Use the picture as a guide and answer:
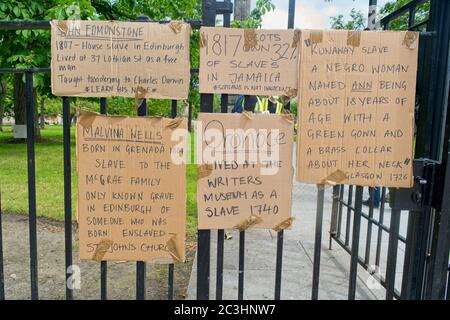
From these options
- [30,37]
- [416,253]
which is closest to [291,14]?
[416,253]

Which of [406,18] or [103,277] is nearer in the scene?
[103,277]

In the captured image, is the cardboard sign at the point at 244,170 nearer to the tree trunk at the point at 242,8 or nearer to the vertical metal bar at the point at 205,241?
the vertical metal bar at the point at 205,241

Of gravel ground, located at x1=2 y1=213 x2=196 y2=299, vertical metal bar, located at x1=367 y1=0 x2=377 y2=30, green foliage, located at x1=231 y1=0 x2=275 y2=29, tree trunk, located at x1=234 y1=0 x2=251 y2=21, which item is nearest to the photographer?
vertical metal bar, located at x1=367 y1=0 x2=377 y2=30

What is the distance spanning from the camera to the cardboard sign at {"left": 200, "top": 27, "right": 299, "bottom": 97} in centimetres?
170

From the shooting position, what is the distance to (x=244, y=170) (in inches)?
70.6

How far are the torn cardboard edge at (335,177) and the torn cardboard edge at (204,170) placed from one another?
554 millimetres

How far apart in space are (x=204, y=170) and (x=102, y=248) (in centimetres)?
65

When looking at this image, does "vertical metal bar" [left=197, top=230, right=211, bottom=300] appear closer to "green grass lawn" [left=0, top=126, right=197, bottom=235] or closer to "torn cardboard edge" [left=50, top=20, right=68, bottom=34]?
"torn cardboard edge" [left=50, top=20, right=68, bottom=34]

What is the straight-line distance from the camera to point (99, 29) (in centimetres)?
171

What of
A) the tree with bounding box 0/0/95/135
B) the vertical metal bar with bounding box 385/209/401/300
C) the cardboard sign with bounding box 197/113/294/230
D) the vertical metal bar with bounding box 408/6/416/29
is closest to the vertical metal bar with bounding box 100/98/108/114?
the cardboard sign with bounding box 197/113/294/230

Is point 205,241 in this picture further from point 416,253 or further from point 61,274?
point 61,274

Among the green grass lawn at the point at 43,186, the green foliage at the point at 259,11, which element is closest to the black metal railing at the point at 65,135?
the green foliage at the point at 259,11
